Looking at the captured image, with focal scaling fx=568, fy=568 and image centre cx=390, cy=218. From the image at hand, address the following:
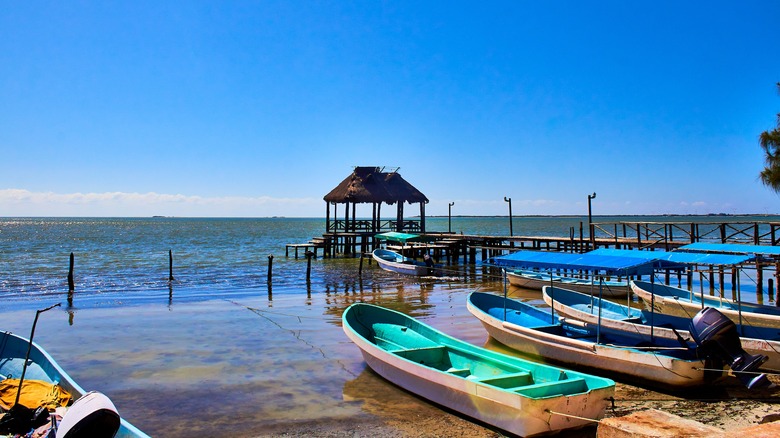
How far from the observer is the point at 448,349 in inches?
389

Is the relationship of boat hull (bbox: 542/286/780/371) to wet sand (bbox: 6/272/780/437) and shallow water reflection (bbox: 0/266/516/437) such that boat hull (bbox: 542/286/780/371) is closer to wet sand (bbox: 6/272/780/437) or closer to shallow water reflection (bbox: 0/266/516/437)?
wet sand (bbox: 6/272/780/437)

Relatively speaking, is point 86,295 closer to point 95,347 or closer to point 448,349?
point 95,347

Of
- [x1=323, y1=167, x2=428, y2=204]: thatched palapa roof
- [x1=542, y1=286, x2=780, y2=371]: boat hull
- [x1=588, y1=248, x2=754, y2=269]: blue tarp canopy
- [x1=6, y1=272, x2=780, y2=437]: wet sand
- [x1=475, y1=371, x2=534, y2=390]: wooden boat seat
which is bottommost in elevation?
[x1=6, y1=272, x2=780, y2=437]: wet sand

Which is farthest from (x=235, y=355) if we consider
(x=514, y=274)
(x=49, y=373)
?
(x=514, y=274)

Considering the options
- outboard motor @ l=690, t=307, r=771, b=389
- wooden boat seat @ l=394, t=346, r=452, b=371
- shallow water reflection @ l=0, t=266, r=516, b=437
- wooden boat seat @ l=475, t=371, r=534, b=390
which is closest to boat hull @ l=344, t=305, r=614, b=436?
wooden boat seat @ l=475, t=371, r=534, b=390

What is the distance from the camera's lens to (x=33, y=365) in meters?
8.48

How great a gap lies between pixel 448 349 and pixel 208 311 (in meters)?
10.8

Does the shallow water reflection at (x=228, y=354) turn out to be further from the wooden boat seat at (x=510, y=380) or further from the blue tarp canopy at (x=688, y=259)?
the blue tarp canopy at (x=688, y=259)

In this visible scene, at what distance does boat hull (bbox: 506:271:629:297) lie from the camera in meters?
20.3

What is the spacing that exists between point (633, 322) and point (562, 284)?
9.41 meters

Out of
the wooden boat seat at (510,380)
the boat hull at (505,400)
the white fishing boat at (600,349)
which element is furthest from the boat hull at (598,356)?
the wooden boat seat at (510,380)

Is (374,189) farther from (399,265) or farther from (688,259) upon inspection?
(688,259)

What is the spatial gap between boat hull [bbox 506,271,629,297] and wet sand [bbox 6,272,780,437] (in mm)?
5032

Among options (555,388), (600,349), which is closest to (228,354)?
(555,388)
